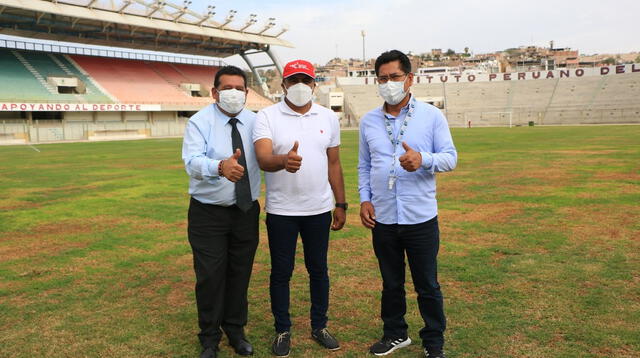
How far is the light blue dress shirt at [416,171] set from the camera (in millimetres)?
3574

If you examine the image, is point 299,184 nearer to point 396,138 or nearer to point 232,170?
point 232,170

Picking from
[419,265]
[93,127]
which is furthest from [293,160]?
[93,127]

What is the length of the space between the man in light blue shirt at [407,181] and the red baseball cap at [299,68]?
51cm

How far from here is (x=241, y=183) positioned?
150 inches

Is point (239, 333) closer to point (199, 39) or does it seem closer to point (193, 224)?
point (193, 224)

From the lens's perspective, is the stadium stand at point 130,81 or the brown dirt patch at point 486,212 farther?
the stadium stand at point 130,81

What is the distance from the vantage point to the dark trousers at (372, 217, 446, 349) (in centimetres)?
363

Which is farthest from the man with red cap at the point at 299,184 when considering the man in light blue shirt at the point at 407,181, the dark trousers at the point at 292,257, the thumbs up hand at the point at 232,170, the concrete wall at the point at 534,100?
the concrete wall at the point at 534,100

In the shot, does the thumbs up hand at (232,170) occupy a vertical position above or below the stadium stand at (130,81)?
below

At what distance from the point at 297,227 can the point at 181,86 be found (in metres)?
56.2

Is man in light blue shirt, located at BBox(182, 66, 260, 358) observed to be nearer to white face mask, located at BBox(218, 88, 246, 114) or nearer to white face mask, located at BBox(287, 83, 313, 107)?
white face mask, located at BBox(218, 88, 246, 114)

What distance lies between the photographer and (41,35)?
1850 inches

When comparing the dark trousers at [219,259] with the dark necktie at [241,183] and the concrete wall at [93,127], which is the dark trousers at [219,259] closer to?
the dark necktie at [241,183]

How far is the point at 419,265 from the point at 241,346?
1542 mm
